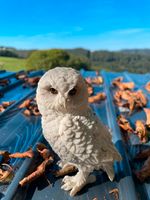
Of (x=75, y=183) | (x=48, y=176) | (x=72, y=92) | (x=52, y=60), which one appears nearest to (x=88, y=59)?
(x=52, y=60)

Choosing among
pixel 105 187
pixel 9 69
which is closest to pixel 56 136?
pixel 105 187

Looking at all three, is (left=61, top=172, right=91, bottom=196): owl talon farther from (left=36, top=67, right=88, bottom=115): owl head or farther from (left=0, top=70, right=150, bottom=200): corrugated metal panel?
(left=36, top=67, right=88, bottom=115): owl head

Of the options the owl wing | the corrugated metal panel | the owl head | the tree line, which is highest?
the owl head

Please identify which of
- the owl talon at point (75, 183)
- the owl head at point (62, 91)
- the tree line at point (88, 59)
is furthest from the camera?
the tree line at point (88, 59)

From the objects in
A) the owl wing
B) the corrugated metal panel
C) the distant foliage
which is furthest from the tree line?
the owl wing

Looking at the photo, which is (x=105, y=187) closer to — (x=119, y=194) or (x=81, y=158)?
(x=119, y=194)

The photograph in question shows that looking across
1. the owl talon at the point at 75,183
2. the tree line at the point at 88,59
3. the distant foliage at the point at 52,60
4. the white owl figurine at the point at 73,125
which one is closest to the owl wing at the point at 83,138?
the white owl figurine at the point at 73,125

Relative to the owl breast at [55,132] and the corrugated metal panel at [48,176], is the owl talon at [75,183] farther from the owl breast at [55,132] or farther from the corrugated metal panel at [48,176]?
the owl breast at [55,132]

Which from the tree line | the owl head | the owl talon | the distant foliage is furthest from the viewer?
the tree line

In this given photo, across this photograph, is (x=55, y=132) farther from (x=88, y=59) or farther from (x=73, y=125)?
(x=88, y=59)
